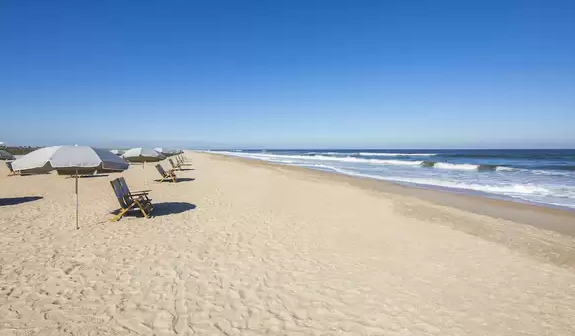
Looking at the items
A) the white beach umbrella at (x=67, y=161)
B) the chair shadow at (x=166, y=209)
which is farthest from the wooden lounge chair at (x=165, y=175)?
the white beach umbrella at (x=67, y=161)

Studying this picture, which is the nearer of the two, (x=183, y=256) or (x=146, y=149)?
(x=183, y=256)

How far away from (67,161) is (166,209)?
3.41 meters

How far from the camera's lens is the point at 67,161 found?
628 centimetres

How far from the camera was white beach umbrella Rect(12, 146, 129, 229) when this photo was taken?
6.15 meters

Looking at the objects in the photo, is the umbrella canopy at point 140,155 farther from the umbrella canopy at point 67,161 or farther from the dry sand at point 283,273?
the umbrella canopy at point 67,161

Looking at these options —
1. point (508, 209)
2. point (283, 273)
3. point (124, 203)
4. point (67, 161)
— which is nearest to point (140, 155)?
point (124, 203)

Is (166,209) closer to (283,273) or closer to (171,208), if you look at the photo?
(171,208)

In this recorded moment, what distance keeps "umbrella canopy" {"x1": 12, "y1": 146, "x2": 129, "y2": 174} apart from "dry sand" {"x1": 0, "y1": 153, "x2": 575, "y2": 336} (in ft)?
4.67

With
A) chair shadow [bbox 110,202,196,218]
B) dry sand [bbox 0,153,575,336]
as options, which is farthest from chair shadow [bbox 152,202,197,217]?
dry sand [bbox 0,153,575,336]

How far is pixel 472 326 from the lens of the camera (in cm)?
349

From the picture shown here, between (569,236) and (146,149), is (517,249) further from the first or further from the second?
(146,149)

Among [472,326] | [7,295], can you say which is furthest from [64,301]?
[472,326]

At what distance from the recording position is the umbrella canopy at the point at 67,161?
20.2 ft

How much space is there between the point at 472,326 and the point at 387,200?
326 inches
